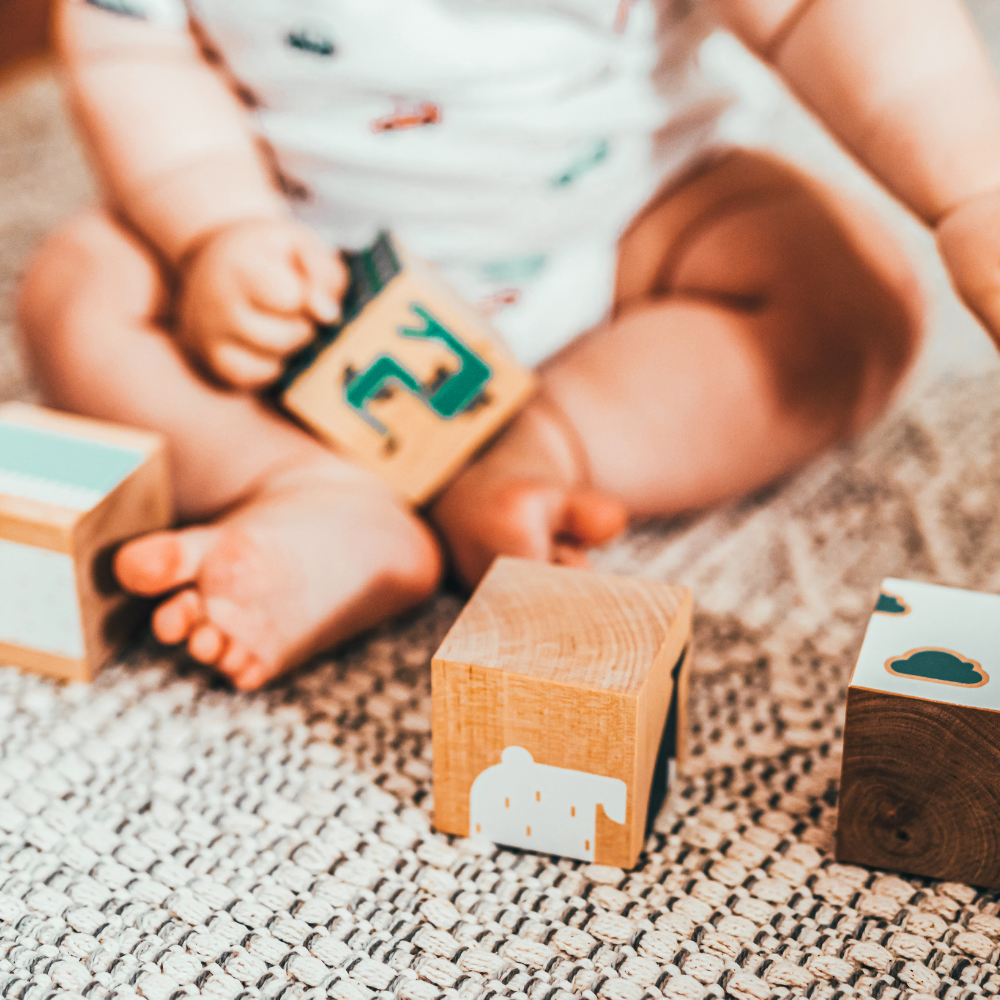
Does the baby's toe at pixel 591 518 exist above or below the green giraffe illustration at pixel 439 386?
below

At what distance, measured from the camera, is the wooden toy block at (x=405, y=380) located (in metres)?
0.66

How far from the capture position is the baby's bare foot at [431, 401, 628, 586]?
0.62 meters

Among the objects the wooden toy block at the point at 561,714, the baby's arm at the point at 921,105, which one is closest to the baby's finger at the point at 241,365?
the wooden toy block at the point at 561,714

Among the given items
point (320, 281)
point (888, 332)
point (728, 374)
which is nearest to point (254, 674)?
point (320, 281)

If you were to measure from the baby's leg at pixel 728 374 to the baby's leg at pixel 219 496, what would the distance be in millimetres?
67

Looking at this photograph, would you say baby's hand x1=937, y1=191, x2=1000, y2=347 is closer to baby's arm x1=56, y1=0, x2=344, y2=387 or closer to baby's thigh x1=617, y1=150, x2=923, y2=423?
baby's thigh x1=617, y1=150, x2=923, y2=423

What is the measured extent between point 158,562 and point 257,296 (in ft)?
0.53

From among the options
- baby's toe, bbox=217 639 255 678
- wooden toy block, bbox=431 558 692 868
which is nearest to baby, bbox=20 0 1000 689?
baby's toe, bbox=217 639 255 678

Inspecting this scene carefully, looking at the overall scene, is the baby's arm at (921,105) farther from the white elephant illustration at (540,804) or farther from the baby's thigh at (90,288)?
the baby's thigh at (90,288)

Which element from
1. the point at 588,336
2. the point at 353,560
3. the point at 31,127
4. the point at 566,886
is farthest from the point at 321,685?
the point at 31,127

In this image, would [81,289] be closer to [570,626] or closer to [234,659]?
[234,659]

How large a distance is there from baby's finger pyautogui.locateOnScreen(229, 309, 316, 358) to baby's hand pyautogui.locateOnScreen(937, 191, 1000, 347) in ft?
1.12

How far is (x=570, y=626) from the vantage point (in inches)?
19.6

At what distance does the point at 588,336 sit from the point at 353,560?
10.6 inches
